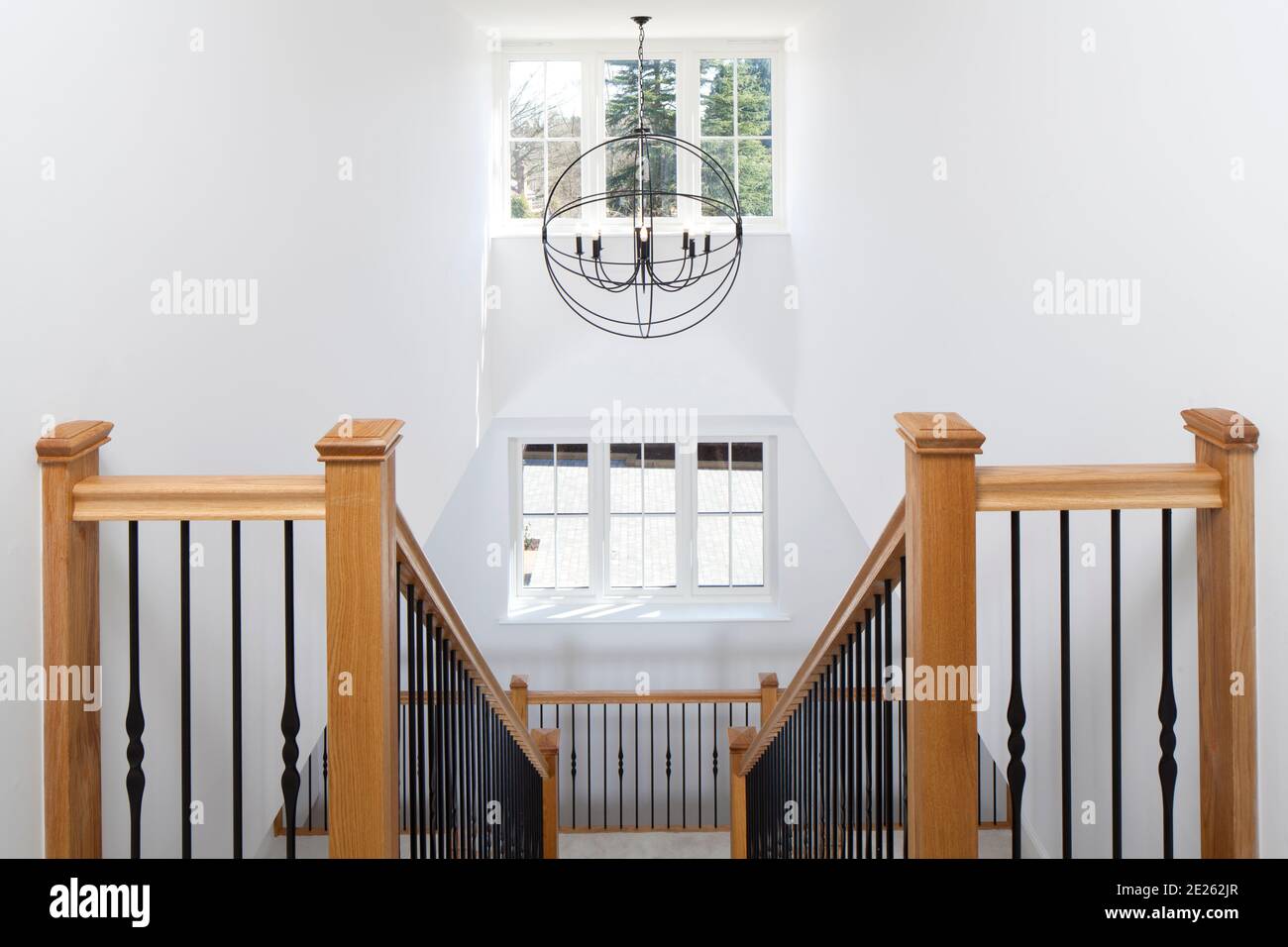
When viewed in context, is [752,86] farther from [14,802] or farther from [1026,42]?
[14,802]

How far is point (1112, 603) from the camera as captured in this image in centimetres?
190

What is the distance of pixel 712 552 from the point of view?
731 centimetres

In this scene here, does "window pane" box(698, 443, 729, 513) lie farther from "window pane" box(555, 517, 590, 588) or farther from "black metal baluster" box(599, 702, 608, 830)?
"black metal baluster" box(599, 702, 608, 830)

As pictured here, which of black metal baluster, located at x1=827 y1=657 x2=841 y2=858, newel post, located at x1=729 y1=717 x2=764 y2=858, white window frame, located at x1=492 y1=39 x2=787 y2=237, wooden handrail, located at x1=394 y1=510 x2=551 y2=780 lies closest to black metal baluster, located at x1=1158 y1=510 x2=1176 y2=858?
black metal baluster, located at x1=827 y1=657 x2=841 y2=858

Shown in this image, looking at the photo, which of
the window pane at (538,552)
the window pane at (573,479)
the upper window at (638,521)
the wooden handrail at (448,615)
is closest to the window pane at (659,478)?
the upper window at (638,521)

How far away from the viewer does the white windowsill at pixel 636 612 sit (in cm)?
701

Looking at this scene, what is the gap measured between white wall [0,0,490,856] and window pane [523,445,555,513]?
3296 millimetres

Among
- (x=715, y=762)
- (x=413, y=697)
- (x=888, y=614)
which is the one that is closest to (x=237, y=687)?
(x=413, y=697)

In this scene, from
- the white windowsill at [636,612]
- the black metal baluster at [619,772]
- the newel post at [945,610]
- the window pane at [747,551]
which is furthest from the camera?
the window pane at [747,551]

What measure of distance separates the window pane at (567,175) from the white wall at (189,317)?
2785mm

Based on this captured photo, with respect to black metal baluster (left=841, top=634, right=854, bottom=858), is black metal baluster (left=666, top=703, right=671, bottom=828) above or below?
below

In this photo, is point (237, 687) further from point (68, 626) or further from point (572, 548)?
point (572, 548)

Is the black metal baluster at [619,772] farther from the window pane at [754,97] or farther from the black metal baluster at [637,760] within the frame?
the window pane at [754,97]

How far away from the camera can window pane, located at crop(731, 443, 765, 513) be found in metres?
7.19
